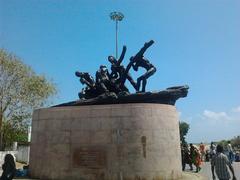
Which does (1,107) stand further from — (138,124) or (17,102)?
(138,124)

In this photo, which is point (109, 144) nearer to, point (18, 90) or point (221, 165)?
point (221, 165)

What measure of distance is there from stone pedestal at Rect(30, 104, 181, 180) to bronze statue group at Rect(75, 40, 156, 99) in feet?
6.98

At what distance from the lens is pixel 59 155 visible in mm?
11398

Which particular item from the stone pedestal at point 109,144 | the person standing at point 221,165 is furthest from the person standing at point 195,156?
the person standing at point 221,165

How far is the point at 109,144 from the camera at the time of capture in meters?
11.0

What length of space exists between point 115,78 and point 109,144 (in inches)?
152

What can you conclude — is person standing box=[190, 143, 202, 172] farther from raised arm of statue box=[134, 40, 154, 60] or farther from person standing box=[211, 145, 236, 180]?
person standing box=[211, 145, 236, 180]

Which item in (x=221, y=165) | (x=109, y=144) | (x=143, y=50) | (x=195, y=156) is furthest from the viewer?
(x=195, y=156)

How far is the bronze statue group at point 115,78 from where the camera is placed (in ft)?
45.0

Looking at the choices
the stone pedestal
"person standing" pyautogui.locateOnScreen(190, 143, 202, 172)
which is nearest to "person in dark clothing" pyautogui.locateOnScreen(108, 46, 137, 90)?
the stone pedestal

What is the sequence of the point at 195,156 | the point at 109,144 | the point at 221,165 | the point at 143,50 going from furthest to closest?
the point at 195,156 < the point at 143,50 < the point at 109,144 < the point at 221,165

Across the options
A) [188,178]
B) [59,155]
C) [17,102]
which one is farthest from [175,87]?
[17,102]

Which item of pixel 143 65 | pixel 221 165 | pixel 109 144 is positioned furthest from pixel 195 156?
pixel 221 165

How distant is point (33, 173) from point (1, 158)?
1512 centimetres
